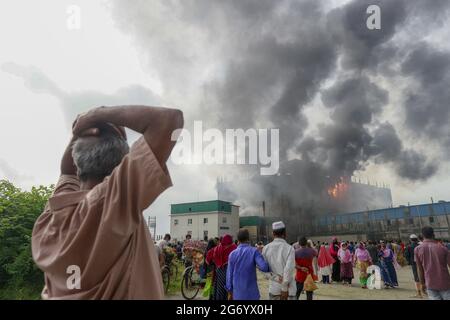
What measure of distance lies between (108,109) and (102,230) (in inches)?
17.9

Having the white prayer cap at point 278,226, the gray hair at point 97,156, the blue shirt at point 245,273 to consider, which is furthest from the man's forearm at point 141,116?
the white prayer cap at point 278,226

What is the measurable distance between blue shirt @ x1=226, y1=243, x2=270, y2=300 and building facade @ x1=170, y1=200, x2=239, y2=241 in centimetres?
4863

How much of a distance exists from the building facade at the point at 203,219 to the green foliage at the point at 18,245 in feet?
144

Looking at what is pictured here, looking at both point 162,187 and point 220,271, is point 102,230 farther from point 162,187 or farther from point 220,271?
point 220,271

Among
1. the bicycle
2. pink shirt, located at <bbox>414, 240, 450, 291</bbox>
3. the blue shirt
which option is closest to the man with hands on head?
the blue shirt

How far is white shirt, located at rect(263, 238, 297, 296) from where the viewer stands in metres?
4.66

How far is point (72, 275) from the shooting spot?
105 centimetres

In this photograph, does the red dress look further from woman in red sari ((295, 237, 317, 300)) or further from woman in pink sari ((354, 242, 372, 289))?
woman in pink sari ((354, 242, 372, 289))

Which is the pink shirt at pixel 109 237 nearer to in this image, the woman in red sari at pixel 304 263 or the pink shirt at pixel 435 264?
the pink shirt at pixel 435 264

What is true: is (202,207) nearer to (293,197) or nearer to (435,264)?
(293,197)

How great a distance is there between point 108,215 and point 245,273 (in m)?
4.08

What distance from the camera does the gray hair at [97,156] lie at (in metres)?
1.17

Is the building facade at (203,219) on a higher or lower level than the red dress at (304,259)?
higher
